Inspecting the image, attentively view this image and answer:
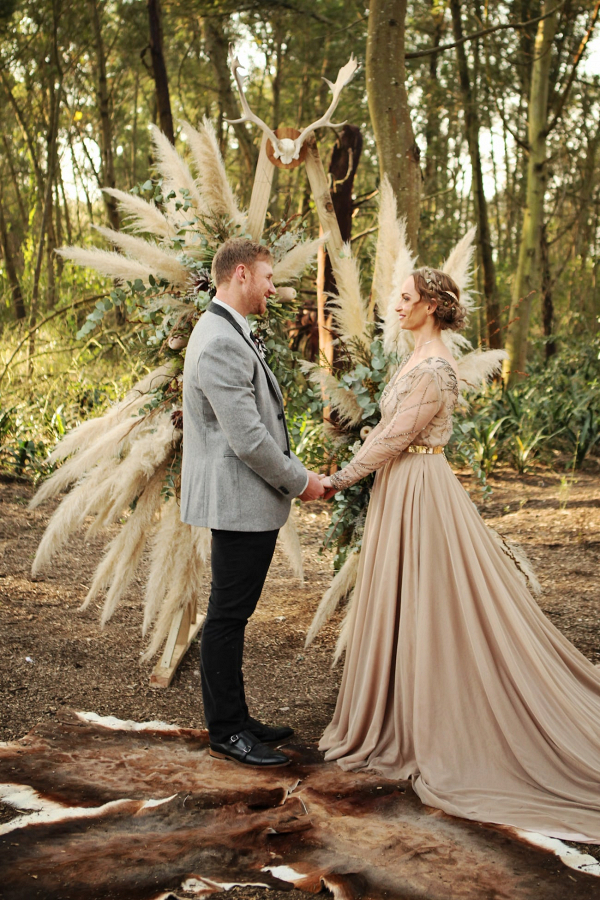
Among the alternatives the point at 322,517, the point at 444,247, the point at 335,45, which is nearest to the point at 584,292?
the point at 444,247

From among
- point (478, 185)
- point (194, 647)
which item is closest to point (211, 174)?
point (194, 647)

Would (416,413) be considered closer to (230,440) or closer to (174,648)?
(230,440)

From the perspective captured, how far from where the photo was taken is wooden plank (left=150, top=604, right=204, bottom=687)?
3.00 metres

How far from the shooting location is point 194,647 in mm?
3387

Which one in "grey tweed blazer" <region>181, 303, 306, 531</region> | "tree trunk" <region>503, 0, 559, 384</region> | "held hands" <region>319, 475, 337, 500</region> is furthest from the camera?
"tree trunk" <region>503, 0, 559, 384</region>

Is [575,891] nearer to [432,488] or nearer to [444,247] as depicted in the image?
[432,488]

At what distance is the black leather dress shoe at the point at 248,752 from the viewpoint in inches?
92.1

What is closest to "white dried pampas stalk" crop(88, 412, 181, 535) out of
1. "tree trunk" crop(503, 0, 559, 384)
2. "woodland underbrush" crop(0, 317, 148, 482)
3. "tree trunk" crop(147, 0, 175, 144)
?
"woodland underbrush" crop(0, 317, 148, 482)

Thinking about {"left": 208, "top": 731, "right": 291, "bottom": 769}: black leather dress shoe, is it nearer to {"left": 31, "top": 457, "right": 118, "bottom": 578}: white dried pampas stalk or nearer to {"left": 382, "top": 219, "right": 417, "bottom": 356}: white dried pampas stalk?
{"left": 31, "top": 457, "right": 118, "bottom": 578}: white dried pampas stalk

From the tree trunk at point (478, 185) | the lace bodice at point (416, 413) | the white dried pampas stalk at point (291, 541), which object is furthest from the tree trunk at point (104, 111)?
the lace bodice at point (416, 413)

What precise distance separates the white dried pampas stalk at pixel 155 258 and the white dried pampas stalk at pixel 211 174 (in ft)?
0.79

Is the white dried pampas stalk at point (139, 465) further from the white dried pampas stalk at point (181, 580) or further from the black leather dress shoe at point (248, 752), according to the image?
the black leather dress shoe at point (248, 752)

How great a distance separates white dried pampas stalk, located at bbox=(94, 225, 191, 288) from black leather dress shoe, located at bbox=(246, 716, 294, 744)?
5.21 feet

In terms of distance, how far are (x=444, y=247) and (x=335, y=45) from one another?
10.0ft
